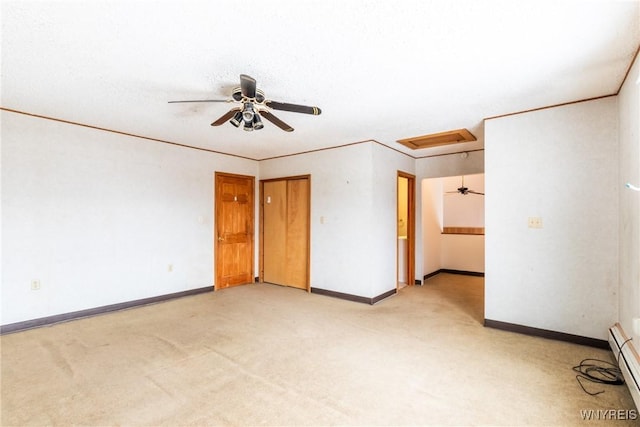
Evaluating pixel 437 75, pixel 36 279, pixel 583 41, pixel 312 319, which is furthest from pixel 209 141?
pixel 583 41

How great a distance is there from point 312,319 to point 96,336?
7.48ft

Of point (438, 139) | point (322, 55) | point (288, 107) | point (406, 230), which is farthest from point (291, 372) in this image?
point (406, 230)

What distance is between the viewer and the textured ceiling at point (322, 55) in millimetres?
1721

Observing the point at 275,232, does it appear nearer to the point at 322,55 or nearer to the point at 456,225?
the point at 322,55

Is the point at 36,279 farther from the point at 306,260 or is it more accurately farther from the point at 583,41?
the point at 583,41

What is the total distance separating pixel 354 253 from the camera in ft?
14.9

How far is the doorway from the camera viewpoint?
561 centimetres

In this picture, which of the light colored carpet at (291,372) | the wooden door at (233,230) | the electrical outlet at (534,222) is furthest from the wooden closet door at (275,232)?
the electrical outlet at (534,222)

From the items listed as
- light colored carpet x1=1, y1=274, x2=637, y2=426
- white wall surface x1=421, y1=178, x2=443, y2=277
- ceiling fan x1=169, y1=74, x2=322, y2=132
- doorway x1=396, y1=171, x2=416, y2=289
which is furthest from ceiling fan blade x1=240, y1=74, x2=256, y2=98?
white wall surface x1=421, y1=178, x2=443, y2=277

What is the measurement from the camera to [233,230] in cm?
550

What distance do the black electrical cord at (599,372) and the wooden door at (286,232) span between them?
3.51 meters

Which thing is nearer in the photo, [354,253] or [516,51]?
[516,51]

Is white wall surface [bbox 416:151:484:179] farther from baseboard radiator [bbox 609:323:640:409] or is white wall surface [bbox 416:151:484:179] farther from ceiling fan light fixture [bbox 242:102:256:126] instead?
ceiling fan light fixture [bbox 242:102:256:126]

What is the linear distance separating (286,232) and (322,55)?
3.68 m
